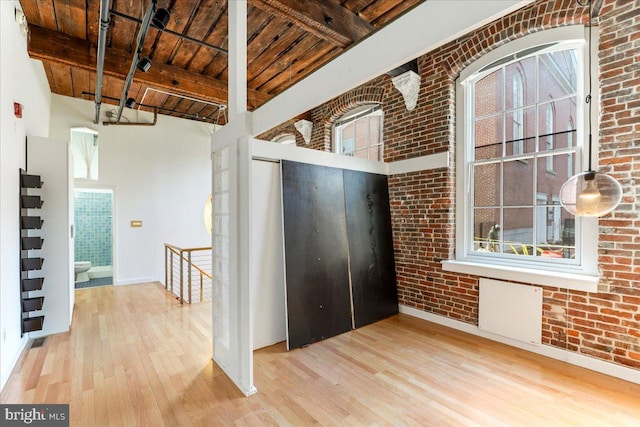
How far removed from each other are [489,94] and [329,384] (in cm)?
364

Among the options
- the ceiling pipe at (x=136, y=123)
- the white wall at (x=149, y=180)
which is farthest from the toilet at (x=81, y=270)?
the ceiling pipe at (x=136, y=123)

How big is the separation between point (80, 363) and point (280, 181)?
2.60 m

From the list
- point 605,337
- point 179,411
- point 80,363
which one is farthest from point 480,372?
point 80,363

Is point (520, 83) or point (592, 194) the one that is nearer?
point (592, 194)

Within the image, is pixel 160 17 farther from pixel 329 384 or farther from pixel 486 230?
pixel 486 230

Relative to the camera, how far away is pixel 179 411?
2.08 m

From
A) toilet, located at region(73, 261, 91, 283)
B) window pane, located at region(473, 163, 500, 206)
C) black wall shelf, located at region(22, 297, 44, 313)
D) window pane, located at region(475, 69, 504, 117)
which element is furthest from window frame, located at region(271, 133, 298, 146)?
toilet, located at region(73, 261, 91, 283)

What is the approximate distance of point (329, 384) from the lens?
2.40 metres

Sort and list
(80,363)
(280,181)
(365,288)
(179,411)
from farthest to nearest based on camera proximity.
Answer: (365,288) → (280,181) → (80,363) → (179,411)

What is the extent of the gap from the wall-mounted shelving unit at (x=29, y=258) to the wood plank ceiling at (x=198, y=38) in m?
1.56

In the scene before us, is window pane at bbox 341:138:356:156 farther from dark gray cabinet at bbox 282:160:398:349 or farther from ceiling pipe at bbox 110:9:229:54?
ceiling pipe at bbox 110:9:229:54

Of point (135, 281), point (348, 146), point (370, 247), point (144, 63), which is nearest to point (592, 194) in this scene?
point (370, 247)

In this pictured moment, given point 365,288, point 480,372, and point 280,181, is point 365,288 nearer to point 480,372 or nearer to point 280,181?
point 480,372

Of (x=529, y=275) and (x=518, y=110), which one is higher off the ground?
(x=518, y=110)
